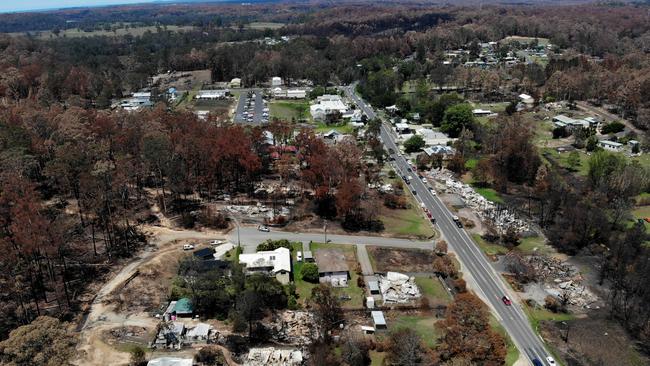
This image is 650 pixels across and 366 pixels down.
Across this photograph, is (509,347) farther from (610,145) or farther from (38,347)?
(610,145)

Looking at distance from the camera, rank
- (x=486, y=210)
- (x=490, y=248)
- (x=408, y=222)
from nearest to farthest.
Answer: (x=490, y=248), (x=408, y=222), (x=486, y=210)

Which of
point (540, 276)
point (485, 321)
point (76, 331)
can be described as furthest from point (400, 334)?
point (76, 331)

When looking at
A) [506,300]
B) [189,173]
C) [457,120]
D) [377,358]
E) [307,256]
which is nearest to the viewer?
[377,358]

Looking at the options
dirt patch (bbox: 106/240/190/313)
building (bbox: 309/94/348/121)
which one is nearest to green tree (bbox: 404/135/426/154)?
building (bbox: 309/94/348/121)

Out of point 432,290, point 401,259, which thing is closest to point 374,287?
point 432,290

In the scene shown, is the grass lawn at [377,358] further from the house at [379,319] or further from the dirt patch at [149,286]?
the dirt patch at [149,286]

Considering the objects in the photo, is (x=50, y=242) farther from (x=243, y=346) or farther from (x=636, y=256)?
(x=636, y=256)

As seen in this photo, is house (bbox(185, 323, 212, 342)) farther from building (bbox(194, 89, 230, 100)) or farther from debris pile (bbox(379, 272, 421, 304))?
building (bbox(194, 89, 230, 100))
